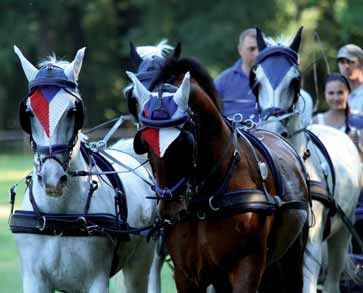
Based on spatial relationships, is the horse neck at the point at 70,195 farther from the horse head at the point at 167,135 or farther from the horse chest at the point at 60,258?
the horse head at the point at 167,135

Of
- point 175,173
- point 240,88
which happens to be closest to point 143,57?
point 240,88

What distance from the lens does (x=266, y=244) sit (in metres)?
6.54

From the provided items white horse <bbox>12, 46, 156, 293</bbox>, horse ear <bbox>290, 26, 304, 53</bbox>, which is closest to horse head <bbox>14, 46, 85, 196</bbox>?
white horse <bbox>12, 46, 156, 293</bbox>

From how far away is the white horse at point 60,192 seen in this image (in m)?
6.26

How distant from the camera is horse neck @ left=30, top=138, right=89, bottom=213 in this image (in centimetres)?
657

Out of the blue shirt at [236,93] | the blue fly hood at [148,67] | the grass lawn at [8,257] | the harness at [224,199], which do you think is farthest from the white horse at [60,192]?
the grass lawn at [8,257]

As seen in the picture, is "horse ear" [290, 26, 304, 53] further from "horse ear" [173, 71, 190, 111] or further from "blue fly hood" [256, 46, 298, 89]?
"horse ear" [173, 71, 190, 111]

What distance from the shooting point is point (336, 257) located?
8.88 meters

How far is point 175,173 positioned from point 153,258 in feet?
6.76

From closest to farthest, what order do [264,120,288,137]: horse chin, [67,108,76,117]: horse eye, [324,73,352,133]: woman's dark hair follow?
[67,108,76,117]: horse eye → [264,120,288,137]: horse chin → [324,73,352,133]: woman's dark hair

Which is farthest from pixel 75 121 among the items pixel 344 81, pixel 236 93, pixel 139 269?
pixel 344 81

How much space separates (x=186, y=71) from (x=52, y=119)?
0.82 m

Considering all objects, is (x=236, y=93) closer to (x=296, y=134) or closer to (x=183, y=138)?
(x=296, y=134)

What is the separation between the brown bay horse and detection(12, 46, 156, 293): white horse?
456mm
